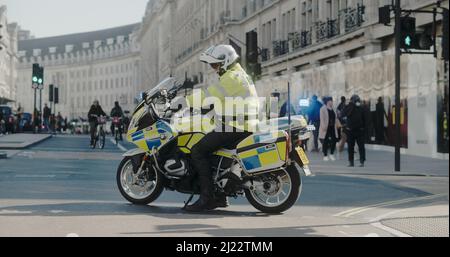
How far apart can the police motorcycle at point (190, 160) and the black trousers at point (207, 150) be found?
0.09 meters

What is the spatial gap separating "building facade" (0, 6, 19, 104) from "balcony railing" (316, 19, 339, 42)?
7398 cm

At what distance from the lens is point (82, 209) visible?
9.55 metres

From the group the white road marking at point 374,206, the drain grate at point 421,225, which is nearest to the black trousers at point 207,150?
the white road marking at point 374,206

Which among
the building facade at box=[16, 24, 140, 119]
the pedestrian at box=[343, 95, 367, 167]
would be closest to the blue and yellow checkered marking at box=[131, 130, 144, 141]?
the pedestrian at box=[343, 95, 367, 167]

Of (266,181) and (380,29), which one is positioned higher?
(380,29)

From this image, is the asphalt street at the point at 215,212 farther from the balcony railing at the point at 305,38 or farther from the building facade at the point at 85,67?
the building facade at the point at 85,67

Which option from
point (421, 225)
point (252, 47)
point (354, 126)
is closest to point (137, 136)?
point (421, 225)

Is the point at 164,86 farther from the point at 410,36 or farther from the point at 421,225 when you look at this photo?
the point at 410,36

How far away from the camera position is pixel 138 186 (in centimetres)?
1033

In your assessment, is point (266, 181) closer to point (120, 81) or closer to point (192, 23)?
point (192, 23)

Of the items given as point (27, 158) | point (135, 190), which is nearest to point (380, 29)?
point (27, 158)

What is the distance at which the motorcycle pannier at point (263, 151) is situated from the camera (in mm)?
9273

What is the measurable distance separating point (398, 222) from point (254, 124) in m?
1.84

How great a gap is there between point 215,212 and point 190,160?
0.64 meters
